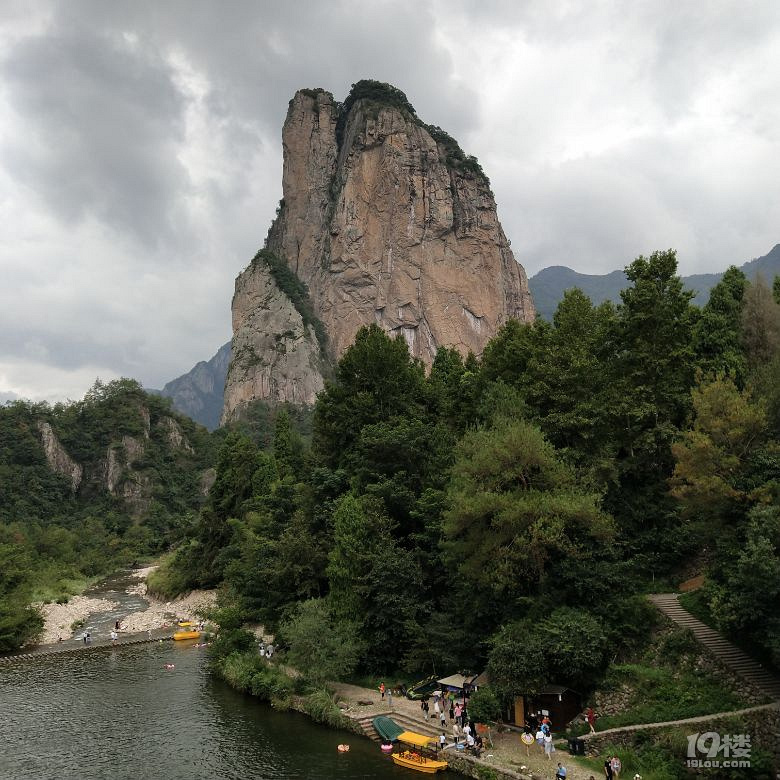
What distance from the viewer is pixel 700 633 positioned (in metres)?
19.8

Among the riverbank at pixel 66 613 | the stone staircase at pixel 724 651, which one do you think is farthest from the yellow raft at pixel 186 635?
the stone staircase at pixel 724 651

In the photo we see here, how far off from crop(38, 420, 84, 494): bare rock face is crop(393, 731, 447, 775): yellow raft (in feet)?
308

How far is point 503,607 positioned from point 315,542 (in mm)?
11567

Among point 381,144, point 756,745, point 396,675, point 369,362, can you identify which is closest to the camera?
point 756,745

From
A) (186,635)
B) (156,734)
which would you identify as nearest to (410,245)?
(186,635)

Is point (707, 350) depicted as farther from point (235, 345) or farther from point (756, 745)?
point (235, 345)

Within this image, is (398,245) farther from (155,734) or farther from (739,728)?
(739,728)

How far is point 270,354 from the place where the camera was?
11888 centimetres

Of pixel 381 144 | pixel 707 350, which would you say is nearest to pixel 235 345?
pixel 381 144

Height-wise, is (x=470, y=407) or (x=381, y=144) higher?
(x=381, y=144)

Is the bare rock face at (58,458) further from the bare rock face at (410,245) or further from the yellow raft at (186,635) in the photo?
the yellow raft at (186,635)

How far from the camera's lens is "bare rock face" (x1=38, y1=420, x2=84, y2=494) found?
99.2 meters

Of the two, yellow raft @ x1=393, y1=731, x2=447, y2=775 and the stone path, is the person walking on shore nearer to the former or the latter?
the stone path

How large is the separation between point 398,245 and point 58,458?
66.7m
